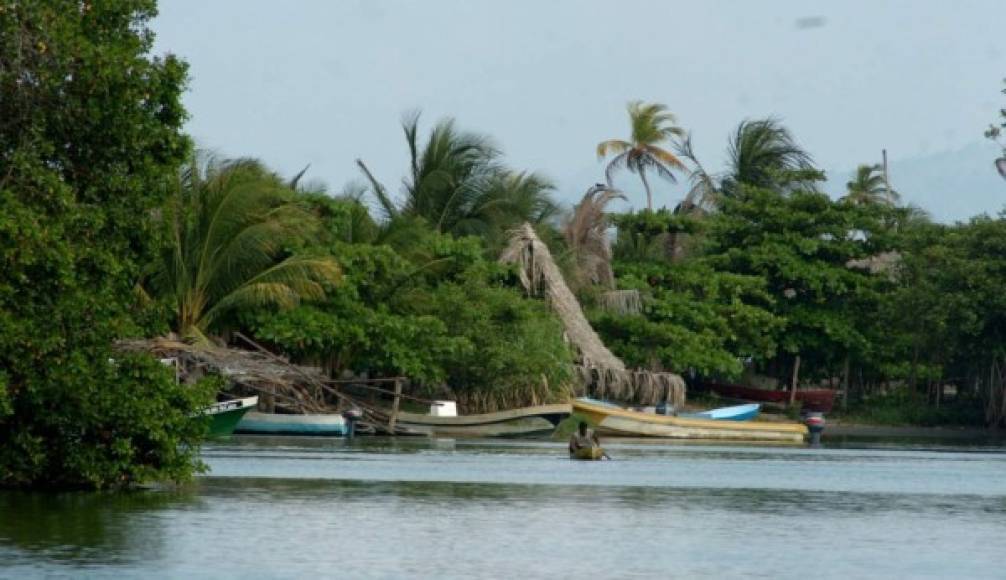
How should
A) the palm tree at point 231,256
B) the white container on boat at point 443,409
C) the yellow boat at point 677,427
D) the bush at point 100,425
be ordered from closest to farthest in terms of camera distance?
1. the bush at point 100,425
2. the palm tree at point 231,256
3. the white container on boat at point 443,409
4. the yellow boat at point 677,427

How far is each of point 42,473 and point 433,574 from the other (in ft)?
28.0

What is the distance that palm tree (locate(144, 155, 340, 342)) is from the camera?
155 feet

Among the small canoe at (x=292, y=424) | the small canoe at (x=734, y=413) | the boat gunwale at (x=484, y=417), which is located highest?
the small canoe at (x=734, y=413)

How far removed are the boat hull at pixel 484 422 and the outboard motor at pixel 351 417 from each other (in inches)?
70.4

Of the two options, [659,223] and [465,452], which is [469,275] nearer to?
[465,452]

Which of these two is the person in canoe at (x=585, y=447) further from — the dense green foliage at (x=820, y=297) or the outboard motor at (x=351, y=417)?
the dense green foliage at (x=820, y=297)

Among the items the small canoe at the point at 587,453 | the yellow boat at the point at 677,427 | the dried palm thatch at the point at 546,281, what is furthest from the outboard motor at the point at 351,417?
the small canoe at the point at 587,453

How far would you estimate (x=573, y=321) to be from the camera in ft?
184

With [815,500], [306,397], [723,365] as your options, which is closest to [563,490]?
[815,500]

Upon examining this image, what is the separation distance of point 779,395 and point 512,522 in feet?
143

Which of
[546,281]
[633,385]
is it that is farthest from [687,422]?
[546,281]

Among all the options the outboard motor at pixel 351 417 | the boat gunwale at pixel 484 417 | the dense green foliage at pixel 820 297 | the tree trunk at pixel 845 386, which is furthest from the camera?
the tree trunk at pixel 845 386

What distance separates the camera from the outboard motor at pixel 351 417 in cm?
4853

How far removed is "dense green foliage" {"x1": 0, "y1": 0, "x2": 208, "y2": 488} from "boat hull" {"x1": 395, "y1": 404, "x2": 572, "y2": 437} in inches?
984
